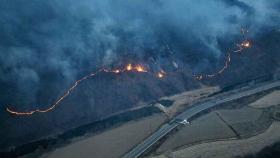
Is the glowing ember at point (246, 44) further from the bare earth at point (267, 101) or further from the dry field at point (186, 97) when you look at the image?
the bare earth at point (267, 101)

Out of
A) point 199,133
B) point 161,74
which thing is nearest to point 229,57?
point 161,74

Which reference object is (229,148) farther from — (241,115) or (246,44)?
(246,44)

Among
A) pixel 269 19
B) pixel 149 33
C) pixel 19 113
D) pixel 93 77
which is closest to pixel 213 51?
pixel 149 33

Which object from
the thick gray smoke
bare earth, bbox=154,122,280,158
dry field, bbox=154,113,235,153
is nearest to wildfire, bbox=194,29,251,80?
the thick gray smoke

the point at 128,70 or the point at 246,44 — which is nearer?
the point at 128,70

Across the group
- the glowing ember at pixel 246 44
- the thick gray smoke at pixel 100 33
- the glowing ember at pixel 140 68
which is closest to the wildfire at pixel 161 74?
the glowing ember at pixel 140 68

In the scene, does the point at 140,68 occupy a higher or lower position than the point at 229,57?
lower

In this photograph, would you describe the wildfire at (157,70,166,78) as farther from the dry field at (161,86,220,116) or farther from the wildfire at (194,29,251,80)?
the wildfire at (194,29,251,80)
